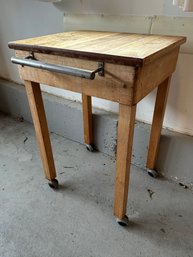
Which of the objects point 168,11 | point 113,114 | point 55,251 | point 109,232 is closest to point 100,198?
point 109,232

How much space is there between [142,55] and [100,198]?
0.74 m

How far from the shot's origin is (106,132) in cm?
132

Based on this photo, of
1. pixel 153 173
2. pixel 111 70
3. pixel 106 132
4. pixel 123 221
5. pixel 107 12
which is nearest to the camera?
pixel 111 70

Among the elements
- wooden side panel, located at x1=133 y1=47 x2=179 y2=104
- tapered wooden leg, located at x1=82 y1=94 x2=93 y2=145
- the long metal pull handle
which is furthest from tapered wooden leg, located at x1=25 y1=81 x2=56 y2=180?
wooden side panel, located at x1=133 y1=47 x2=179 y2=104

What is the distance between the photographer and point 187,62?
986 millimetres

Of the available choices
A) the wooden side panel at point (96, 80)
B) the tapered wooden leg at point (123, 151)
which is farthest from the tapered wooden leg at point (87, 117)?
the tapered wooden leg at point (123, 151)

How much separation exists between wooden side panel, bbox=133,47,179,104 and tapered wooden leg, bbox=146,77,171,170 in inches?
4.4

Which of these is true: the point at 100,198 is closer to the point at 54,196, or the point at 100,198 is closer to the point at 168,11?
the point at 54,196

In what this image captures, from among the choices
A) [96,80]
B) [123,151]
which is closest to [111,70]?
[96,80]

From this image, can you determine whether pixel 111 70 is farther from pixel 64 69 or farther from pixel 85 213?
pixel 85 213

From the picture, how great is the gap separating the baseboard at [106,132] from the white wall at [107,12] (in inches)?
2.5

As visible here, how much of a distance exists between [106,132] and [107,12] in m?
0.63

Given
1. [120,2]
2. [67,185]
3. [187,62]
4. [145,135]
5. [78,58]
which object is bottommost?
[67,185]

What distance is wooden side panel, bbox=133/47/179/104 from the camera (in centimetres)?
64
